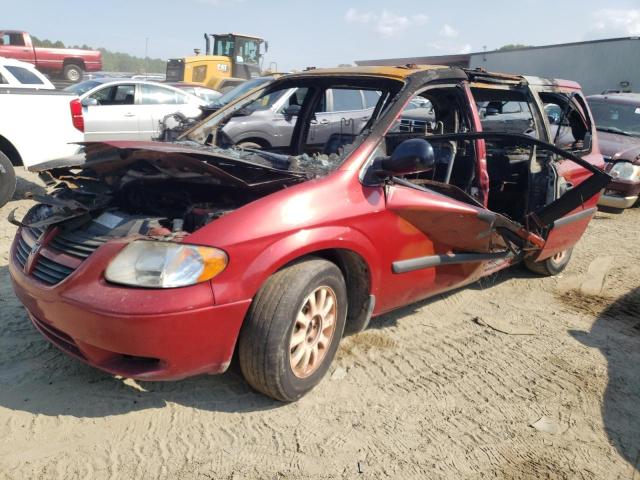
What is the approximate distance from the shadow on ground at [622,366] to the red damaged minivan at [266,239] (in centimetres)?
80

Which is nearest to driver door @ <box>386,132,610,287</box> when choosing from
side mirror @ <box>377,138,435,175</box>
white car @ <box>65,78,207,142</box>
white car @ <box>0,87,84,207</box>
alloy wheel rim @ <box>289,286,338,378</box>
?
side mirror @ <box>377,138,435,175</box>

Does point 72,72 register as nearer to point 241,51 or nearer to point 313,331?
point 241,51

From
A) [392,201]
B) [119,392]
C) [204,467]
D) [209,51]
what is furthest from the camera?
[209,51]

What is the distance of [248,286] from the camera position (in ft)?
7.78

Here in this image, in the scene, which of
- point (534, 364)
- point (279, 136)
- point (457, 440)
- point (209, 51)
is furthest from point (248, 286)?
point (209, 51)

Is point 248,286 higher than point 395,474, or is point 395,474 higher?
point 248,286

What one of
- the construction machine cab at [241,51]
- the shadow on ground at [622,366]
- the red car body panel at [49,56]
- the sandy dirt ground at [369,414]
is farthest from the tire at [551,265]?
the red car body panel at [49,56]

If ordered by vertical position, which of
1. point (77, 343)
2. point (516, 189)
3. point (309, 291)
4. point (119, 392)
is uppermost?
point (516, 189)

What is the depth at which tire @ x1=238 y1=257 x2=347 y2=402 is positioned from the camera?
2439 millimetres

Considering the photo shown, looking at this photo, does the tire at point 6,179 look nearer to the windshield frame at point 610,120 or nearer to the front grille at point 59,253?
the front grille at point 59,253

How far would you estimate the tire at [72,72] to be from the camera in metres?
21.9

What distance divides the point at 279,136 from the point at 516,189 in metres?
3.81

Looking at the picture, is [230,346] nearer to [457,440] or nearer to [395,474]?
[395,474]

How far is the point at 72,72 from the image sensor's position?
22094 mm
